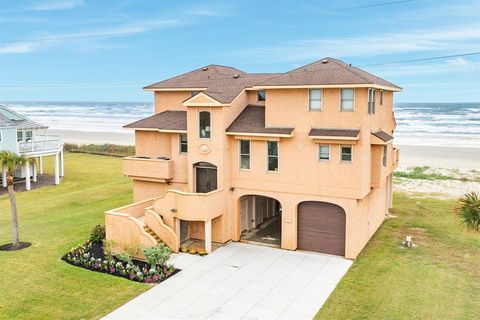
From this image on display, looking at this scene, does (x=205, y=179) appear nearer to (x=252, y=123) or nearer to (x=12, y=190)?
(x=252, y=123)

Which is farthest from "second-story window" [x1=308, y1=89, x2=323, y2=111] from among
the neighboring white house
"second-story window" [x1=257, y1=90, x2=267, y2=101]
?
the neighboring white house

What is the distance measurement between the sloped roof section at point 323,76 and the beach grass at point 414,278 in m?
7.53

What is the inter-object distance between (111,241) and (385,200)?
15.6 metres

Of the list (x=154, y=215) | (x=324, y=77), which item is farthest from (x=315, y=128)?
(x=154, y=215)

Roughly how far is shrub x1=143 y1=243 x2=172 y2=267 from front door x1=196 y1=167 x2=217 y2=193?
16.5ft

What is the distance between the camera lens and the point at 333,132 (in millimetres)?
19297

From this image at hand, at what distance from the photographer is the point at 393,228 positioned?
79.8 ft

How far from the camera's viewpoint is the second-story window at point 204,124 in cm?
2147

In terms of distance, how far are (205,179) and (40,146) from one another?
18.9 metres

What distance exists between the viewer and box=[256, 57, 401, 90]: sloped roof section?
62.6ft

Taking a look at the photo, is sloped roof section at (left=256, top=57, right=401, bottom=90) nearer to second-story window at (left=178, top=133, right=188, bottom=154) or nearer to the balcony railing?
second-story window at (left=178, top=133, right=188, bottom=154)

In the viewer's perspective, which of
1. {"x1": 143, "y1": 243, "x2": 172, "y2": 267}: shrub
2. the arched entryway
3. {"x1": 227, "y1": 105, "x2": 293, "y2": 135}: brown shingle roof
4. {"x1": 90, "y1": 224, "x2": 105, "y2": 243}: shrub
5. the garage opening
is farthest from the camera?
the garage opening

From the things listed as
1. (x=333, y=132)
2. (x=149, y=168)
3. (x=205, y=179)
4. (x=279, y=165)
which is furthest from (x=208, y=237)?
(x=333, y=132)

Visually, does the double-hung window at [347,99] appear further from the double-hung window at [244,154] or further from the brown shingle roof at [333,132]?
the double-hung window at [244,154]
